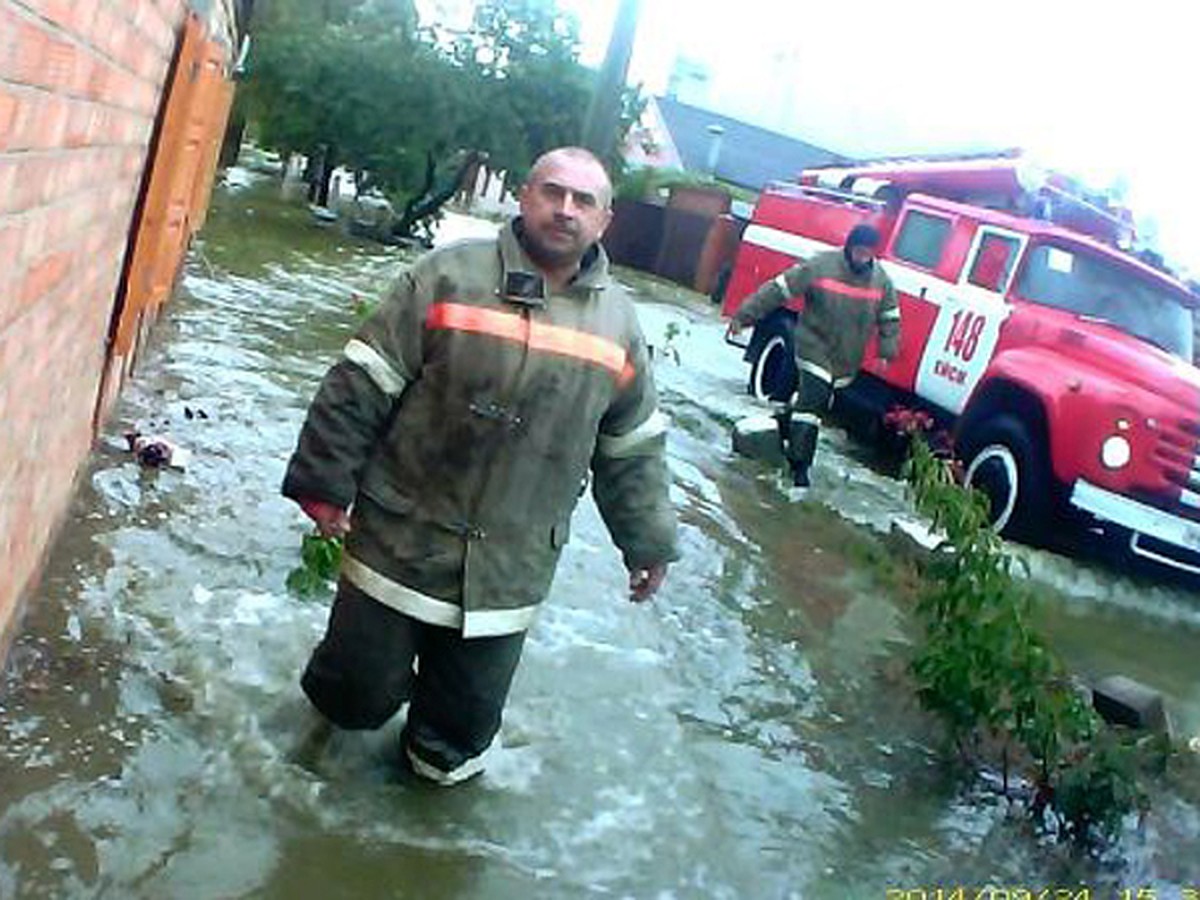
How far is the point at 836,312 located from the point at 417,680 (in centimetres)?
582

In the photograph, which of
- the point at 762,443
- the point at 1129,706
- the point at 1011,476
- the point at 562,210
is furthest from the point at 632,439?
the point at 762,443

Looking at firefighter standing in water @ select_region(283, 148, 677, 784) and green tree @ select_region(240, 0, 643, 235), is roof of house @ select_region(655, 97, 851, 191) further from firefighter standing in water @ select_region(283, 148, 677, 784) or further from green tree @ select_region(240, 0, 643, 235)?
firefighter standing in water @ select_region(283, 148, 677, 784)

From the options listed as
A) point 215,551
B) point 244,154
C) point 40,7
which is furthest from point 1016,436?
point 244,154

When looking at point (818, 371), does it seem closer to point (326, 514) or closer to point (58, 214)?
point (326, 514)

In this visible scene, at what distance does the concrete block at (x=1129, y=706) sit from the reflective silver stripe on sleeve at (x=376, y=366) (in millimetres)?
3125

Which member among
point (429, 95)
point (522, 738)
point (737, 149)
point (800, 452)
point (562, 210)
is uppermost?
point (737, 149)

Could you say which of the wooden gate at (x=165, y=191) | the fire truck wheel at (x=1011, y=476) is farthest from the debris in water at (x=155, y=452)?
the fire truck wheel at (x=1011, y=476)

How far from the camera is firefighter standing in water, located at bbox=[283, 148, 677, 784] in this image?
3.52m

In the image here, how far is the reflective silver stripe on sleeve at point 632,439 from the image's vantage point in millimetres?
3887

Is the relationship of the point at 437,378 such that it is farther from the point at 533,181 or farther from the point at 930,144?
the point at 930,144

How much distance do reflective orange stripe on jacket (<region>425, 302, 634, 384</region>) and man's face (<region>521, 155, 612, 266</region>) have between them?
18cm

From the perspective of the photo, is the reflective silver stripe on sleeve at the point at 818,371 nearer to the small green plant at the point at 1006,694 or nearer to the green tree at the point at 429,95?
the small green plant at the point at 1006,694

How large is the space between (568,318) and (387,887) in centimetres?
142

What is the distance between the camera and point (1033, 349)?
9.52m
